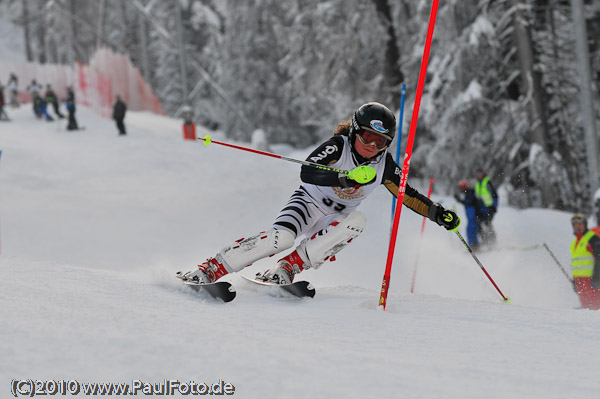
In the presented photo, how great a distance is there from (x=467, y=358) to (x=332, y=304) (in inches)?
55.8

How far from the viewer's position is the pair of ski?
412cm

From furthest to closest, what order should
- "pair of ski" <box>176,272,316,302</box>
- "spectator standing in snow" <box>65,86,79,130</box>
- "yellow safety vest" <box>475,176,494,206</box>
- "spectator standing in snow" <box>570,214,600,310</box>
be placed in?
"spectator standing in snow" <box>65,86,79,130</box> → "yellow safety vest" <box>475,176,494,206</box> → "spectator standing in snow" <box>570,214,600,310</box> → "pair of ski" <box>176,272,316,302</box>

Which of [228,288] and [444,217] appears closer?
[228,288]

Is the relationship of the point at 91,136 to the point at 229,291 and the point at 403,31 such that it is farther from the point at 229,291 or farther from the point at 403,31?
the point at 229,291

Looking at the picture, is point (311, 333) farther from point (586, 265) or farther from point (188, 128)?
point (188, 128)

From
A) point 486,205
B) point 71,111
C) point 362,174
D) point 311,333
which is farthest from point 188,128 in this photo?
point 311,333

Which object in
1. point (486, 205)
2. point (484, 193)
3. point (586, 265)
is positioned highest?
point (586, 265)

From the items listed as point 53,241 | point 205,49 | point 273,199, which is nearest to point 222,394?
point 53,241

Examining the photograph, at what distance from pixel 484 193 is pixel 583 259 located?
13.7ft

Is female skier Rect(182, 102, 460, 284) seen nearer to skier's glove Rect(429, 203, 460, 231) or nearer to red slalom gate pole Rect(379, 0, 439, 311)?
skier's glove Rect(429, 203, 460, 231)

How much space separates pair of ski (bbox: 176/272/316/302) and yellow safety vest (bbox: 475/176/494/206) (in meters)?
7.36

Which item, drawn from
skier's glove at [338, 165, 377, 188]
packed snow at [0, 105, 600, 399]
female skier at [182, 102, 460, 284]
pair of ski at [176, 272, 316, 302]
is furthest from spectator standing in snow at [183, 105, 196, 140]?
skier's glove at [338, 165, 377, 188]

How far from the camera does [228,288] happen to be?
4.14 meters

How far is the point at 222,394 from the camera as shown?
2.33m
